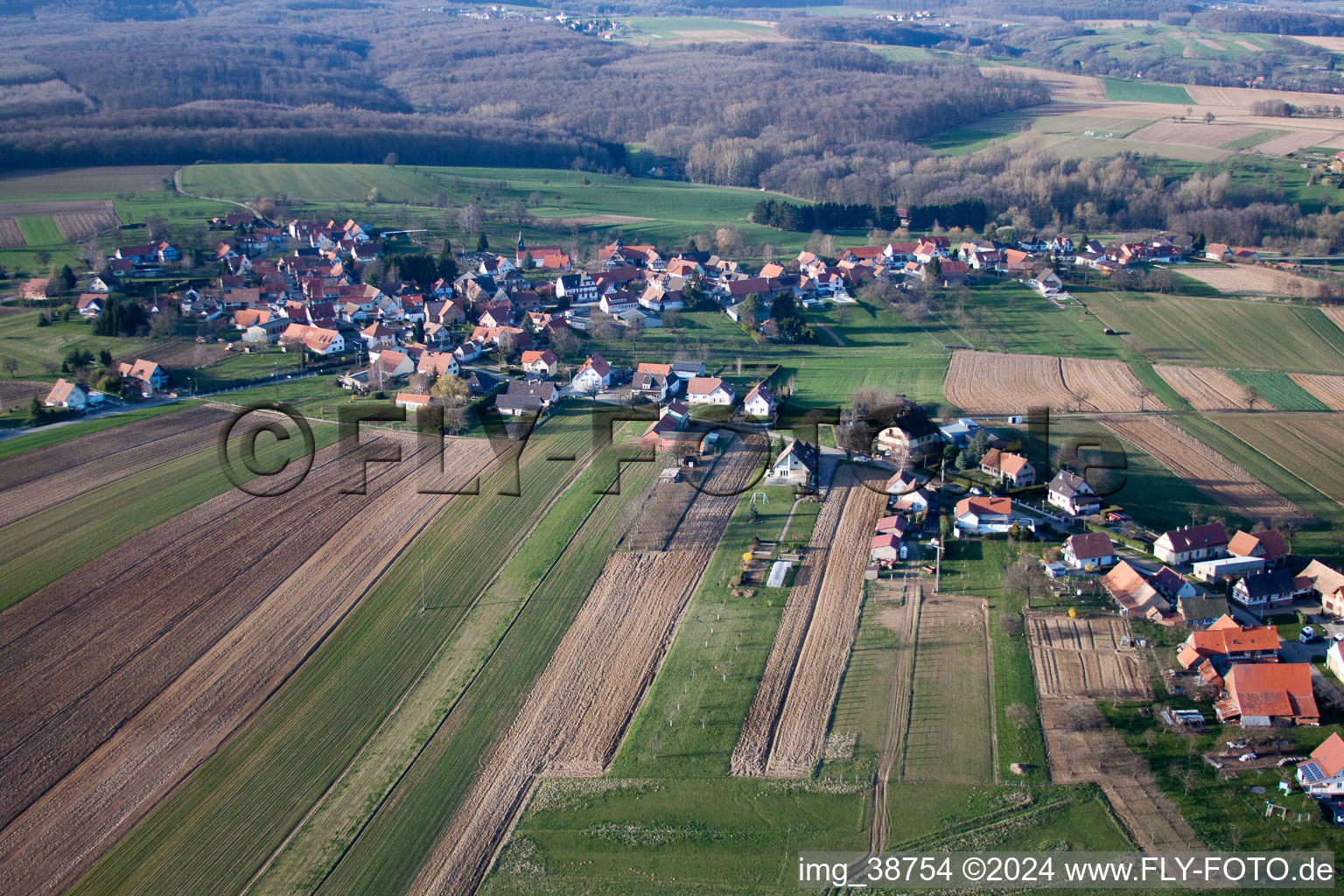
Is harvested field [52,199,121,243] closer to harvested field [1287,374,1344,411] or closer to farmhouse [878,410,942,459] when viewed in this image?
farmhouse [878,410,942,459]

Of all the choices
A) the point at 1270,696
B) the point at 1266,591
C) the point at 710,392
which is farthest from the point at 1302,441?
the point at 710,392

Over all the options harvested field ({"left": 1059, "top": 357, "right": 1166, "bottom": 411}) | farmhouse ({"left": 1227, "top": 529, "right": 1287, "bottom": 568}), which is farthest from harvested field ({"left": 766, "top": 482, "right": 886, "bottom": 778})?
harvested field ({"left": 1059, "top": 357, "right": 1166, "bottom": 411})

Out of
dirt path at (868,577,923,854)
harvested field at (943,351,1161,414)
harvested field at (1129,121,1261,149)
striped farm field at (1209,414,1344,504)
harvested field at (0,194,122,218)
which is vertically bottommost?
dirt path at (868,577,923,854)

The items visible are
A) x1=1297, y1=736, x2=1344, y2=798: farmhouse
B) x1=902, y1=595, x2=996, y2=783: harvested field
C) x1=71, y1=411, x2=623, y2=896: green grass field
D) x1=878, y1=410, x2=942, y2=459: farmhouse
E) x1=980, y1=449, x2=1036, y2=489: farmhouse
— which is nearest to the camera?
x1=71, y1=411, x2=623, y2=896: green grass field

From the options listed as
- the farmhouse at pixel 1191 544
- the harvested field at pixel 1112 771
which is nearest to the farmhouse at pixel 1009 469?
the farmhouse at pixel 1191 544

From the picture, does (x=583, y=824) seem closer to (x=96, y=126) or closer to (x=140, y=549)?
(x=140, y=549)

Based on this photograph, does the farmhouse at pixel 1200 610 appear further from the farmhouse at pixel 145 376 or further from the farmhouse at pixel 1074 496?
the farmhouse at pixel 145 376

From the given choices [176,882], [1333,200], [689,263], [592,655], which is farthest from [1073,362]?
[1333,200]
